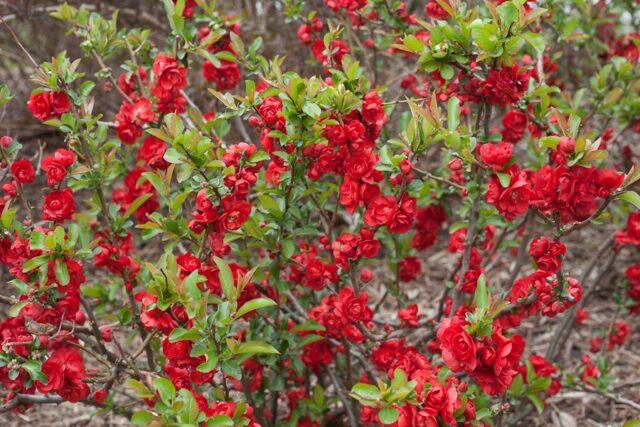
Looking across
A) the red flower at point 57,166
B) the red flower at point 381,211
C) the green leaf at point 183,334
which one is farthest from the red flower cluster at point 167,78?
the green leaf at point 183,334

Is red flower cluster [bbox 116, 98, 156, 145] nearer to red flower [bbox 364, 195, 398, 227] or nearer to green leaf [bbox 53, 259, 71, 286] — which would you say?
green leaf [bbox 53, 259, 71, 286]

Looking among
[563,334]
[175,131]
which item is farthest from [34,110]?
[563,334]

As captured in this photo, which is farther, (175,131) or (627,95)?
(627,95)

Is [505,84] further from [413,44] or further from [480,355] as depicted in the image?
[480,355]

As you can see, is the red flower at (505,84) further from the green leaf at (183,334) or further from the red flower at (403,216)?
the green leaf at (183,334)

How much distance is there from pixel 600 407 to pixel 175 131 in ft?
7.12

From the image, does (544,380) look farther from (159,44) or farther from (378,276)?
(159,44)

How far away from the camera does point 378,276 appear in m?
3.92

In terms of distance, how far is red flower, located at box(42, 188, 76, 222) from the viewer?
189 centimetres

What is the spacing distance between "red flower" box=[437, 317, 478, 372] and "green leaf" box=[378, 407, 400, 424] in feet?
0.58

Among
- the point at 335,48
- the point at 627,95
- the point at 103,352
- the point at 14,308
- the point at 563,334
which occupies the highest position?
the point at 335,48

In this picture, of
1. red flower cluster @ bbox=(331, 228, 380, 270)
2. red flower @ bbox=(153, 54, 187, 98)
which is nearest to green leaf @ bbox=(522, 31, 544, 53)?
red flower cluster @ bbox=(331, 228, 380, 270)

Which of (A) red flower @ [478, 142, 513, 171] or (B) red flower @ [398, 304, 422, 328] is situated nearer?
(A) red flower @ [478, 142, 513, 171]

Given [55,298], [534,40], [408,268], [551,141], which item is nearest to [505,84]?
[534,40]
